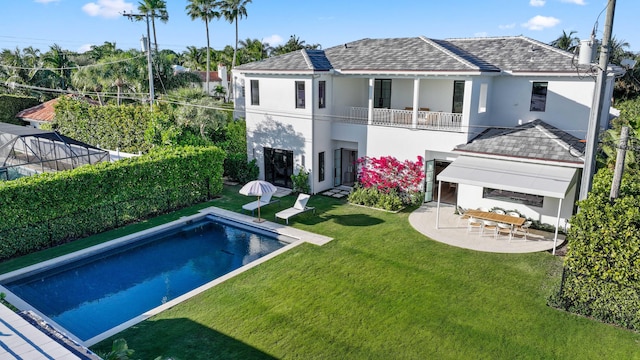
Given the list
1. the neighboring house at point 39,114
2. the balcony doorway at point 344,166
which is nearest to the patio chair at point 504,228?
the balcony doorway at point 344,166

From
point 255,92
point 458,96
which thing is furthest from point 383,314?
point 255,92

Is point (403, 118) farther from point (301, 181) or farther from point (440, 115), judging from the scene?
point (301, 181)

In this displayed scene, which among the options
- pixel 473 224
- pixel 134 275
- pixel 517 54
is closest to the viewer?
pixel 134 275

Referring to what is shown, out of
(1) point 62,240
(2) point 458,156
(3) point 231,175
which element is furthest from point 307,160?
(1) point 62,240

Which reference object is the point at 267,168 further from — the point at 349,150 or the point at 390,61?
the point at 390,61

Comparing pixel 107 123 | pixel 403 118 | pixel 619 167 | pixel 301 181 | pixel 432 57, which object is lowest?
pixel 301 181

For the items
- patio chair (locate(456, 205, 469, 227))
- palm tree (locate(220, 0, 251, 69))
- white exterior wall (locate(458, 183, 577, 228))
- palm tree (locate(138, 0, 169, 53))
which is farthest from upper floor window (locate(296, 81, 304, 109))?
palm tree (locate(220, 0, 251, 69))

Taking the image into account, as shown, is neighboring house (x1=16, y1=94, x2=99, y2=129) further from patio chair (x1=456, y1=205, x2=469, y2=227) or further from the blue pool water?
patio chair (x1=456, y1=205, x2=469, y2=227)

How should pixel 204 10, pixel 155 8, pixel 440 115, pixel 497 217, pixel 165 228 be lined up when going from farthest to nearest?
pixel 204 10 → pixel 155 8 → pixel 440 115 → pixel 165 228 → pixel 497 217
